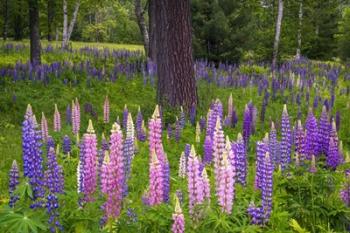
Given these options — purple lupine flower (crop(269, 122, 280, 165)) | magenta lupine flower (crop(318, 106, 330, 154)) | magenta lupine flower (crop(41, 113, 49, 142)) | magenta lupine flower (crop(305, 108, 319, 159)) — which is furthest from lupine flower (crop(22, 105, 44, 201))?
magenta lupine flower (crop(41, 113, 49, 142))

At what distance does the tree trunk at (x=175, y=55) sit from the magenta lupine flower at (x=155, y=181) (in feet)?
20.3

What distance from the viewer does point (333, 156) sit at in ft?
16.6

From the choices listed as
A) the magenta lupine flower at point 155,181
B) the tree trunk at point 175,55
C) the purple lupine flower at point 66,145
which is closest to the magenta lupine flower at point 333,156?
the magenta lupine flower at point 155,181

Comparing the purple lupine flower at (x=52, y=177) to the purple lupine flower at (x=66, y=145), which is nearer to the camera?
the purple lupine flower at (x=52, y=177)

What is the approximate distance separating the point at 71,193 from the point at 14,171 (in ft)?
1.46

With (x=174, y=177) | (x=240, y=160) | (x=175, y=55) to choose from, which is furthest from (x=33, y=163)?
(x=175, y=55)

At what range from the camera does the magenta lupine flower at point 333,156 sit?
5066 mm

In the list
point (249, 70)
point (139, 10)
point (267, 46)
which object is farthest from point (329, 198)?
point (267, 46)

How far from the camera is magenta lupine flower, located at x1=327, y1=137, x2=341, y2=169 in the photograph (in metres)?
5.07

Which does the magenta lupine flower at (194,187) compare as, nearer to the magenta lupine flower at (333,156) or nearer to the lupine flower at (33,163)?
the lupine flower at (33,163)

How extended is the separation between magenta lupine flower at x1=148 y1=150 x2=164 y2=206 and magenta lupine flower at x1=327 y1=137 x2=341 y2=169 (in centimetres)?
233

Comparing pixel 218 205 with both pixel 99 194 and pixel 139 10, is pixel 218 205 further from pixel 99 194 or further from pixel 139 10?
pixel 139 10

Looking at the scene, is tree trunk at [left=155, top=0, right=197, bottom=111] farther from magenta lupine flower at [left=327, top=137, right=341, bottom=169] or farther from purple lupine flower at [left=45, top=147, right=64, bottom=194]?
purple lupine flower at [left=45, top=147, right=64, bottom=194]

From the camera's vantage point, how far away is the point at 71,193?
355 cm
